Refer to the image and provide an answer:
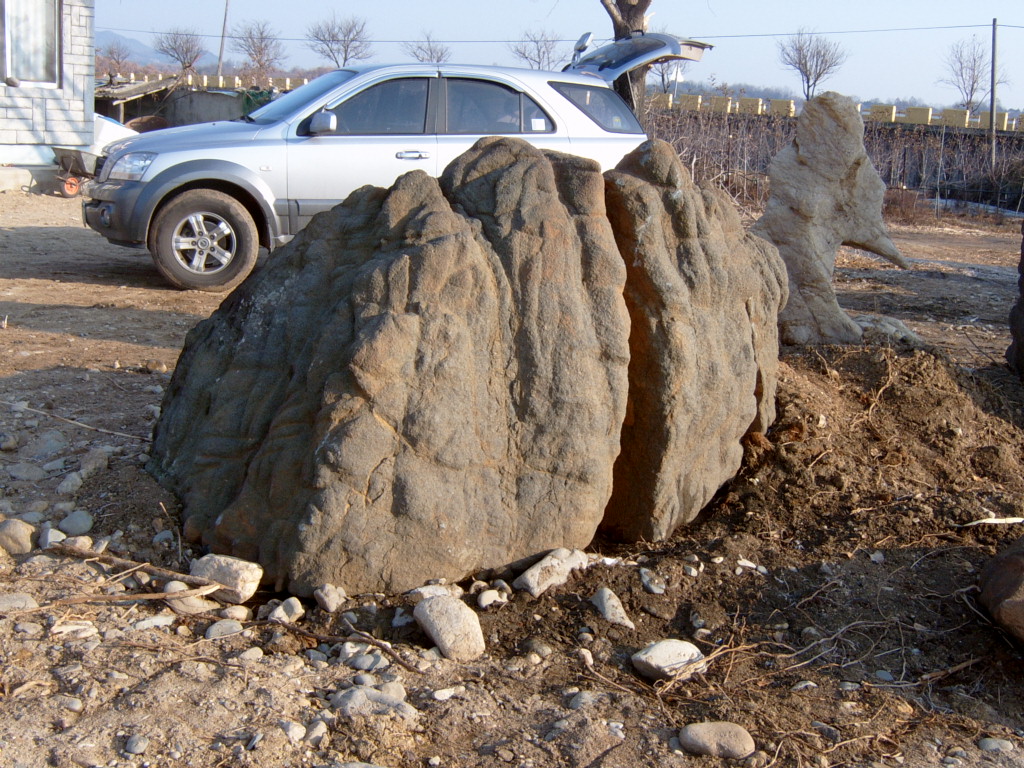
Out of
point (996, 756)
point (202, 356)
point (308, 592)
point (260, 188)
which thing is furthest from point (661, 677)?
point (260, 188)

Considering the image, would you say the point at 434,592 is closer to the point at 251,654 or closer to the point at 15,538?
the point at 251,654

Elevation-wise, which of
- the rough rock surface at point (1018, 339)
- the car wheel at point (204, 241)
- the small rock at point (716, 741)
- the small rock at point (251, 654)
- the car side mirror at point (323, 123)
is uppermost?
the car side mirror at point (323, 123)

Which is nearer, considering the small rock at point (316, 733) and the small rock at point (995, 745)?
the small rock at point (316, 733)

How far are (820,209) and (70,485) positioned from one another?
5.36 metres

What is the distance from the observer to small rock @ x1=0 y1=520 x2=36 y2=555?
142 inches

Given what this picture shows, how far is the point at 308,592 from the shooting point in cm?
340

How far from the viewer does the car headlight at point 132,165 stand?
8398 mm

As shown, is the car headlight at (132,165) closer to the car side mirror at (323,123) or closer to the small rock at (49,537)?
the car side mirror at (323,123)

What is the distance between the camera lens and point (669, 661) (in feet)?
10.6

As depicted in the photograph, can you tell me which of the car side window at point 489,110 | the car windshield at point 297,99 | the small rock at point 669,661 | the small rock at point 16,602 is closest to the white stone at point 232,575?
the small rock at point 16,602

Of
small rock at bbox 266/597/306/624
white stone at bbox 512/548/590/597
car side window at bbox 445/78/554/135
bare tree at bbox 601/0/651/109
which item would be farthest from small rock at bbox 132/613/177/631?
bare tree at bbox 601/0/651/109

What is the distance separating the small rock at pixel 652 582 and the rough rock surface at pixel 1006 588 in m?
1.23

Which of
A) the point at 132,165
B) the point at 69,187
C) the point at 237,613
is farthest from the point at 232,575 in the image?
the point at 69,187

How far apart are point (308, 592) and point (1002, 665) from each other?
254cm
